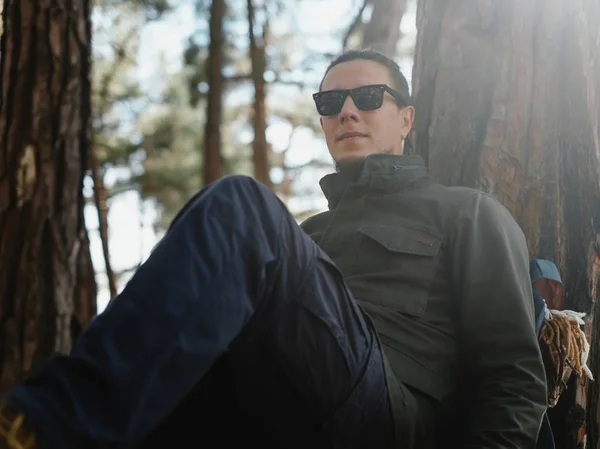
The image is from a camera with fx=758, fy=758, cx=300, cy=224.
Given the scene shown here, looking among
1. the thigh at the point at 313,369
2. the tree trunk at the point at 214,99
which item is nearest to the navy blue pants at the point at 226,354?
the thigh at the point at 313,369

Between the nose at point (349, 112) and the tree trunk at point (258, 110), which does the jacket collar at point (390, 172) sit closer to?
the nose at point (349, 112)

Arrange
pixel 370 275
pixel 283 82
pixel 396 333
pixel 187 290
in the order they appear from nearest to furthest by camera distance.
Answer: pixel 187 290 → pixel 396 333 → pixel 370 275 → pixel 283 82

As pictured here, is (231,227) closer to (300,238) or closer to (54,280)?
(300,238)

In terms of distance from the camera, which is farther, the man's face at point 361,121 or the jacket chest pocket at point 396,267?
the man's face at point 361,121

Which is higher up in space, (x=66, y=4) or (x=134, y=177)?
(x=66, y=4)

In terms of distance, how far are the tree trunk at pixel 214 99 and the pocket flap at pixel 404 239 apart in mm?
5111

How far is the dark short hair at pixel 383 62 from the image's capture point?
2686 mm

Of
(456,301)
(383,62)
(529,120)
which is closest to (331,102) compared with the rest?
(383,62)

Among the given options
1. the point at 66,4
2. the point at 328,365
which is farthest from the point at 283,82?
the point at 328,365

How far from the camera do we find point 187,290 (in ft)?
4.57

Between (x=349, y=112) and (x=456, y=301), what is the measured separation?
2.68ft

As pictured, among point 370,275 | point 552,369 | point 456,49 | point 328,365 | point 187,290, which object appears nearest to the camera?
→ point 187,290

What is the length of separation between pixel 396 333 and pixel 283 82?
27.2ft

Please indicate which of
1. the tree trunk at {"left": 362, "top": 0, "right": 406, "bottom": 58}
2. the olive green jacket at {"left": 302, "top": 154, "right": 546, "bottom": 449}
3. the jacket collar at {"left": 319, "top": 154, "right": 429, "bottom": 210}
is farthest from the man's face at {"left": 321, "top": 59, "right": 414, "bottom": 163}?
the tree trunk at {"left": 362, "top": 0, "right": 406, "bottom": 58}
